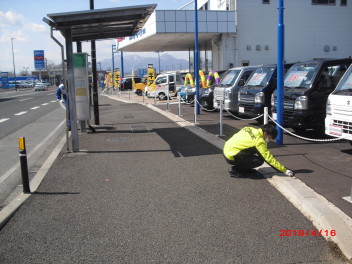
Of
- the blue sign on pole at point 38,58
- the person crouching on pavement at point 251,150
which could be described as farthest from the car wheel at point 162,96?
the blue sign on pole at point 38,58

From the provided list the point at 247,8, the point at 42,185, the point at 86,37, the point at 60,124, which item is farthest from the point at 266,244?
the point at 247,8

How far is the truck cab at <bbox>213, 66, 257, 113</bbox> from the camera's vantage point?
14250 mm

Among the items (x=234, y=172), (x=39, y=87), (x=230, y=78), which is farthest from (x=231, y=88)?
(x=39, y=87)

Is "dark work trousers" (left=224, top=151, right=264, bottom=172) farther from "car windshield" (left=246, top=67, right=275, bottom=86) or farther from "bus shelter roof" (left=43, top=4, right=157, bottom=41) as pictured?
"car windshield" (left=246, top=67, right=275, bottom=86)

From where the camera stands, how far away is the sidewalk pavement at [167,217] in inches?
150

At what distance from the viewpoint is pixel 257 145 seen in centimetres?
600

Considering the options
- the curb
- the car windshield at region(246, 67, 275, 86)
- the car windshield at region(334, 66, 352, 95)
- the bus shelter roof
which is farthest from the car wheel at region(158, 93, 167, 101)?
the curb

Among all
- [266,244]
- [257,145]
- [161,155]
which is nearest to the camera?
[266,244]

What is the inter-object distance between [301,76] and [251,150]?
4903 millimetres

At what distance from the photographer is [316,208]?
4.64 meters

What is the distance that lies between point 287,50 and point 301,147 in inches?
1003

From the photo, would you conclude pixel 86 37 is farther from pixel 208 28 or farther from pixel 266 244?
pixel 208 28

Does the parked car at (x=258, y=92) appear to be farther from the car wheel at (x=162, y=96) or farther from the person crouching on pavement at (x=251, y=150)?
the car wheel at (x=162, y=96)
